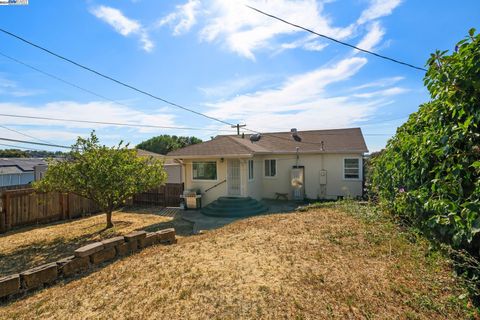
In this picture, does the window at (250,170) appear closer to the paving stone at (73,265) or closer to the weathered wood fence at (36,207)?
the weathered wood fence at (36,207)

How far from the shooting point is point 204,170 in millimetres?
14391

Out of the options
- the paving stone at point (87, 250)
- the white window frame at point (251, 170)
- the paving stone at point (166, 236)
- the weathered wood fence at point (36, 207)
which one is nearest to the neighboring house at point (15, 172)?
the weathered wood fence at point (36, 207)

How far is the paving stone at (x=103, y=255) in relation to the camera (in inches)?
216

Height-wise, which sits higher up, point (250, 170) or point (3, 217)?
point (250, 170)

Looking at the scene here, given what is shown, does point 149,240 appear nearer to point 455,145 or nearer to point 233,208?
point 233,208

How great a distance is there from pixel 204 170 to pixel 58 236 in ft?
24.1

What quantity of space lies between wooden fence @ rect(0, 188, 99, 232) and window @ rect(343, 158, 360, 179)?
14.6m

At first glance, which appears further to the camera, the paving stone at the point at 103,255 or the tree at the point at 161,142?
the tree at the point at 161,142

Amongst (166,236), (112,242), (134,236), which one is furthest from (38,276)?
(166,236)

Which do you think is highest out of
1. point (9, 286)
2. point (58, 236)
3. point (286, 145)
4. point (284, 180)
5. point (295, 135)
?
point (295, 135)

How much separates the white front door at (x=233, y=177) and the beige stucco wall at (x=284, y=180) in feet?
0.73

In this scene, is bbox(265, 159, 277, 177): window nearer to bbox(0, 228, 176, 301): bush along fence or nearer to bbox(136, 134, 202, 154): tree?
bbox(0, 228, 176, 301): bush along fence

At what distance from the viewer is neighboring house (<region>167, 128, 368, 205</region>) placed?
13812 mm

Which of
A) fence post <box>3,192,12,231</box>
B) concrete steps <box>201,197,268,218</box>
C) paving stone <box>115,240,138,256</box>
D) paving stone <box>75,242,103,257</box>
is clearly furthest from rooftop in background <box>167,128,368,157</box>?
paving stone <box>75,242,103,257</box>
